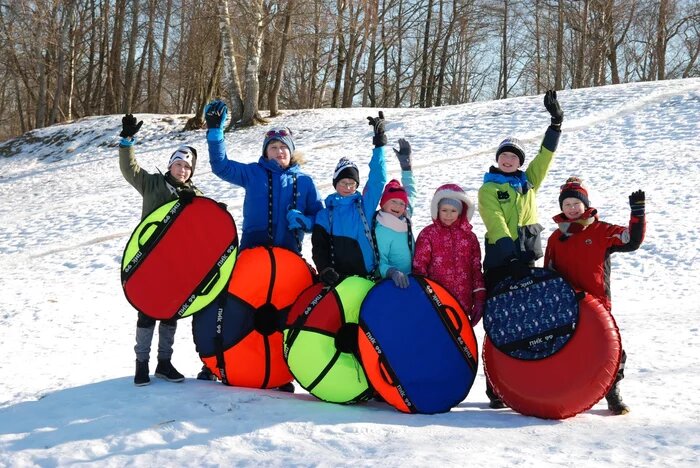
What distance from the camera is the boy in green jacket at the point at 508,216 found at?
14.0 feet

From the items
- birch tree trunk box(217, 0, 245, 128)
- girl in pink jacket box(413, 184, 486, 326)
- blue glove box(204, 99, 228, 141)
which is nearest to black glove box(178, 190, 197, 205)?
blue glove box(204, 99, 228, 141)

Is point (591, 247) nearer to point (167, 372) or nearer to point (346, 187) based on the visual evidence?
point (346, 187)

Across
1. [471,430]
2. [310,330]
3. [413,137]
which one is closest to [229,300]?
[310,330]

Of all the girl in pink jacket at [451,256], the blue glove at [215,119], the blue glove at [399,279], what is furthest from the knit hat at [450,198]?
the blue glove at [215,119]

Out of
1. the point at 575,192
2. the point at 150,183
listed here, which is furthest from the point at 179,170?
the point at 575,192

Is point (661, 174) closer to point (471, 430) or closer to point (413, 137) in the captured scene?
point (413, 137)

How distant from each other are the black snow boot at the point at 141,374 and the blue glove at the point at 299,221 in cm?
142

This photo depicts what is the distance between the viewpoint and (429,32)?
32906 millimetres

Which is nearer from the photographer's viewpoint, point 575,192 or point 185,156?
point 575,192

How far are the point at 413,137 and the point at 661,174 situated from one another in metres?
5.75

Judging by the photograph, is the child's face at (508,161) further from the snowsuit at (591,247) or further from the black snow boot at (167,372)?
the black snow boot at (167,372)

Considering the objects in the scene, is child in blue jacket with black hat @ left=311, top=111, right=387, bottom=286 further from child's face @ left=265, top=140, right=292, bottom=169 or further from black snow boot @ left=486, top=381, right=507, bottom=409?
black snow boot @ left=486, top=381, right=507, bottom=409

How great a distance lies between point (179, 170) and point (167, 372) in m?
1.48

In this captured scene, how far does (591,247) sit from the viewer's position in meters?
4.15
